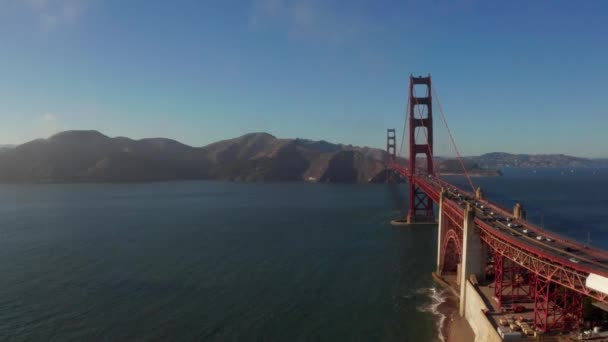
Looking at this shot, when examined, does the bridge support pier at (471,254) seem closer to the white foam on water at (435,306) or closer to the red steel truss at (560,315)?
the white foam on water at (435,306)

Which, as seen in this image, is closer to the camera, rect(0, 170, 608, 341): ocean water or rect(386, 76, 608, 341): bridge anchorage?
rect(386, 76, 608, 341): bridge anchorage

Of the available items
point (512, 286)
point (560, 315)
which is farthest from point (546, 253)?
point (512, 286)

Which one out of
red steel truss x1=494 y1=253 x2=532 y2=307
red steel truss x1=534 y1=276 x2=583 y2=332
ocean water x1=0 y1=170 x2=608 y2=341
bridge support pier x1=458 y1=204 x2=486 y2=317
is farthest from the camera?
bridge support pier x1=458 y1=204 x2=486 y2=317

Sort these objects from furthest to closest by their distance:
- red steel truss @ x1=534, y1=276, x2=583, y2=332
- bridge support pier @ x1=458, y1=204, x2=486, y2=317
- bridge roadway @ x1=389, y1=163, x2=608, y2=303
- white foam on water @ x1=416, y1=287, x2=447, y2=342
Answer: bridge support pier @ x1=458, y1=204, x2=486, y2=317, white foam on water @ x1=416, y1=287, x2=447, y2=342, red steel truss @ x1=534, y1=276, x2=583, y2=332, bridge roadway @ x1=389, y1=163, x2=608, y2=303

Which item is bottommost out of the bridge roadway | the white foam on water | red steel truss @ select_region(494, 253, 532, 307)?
the white foam on water

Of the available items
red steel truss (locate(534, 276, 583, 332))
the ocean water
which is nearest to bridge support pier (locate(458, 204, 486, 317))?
the ocean water

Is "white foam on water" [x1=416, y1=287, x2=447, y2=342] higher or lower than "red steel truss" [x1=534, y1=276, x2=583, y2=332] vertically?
lower

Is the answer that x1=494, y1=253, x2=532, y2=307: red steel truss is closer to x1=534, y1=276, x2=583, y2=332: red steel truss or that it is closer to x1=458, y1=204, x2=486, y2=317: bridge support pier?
x1=458, y1=204, x2=486, y2=317: bridge support pier

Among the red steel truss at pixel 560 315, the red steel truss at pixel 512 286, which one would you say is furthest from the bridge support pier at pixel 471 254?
the red steel truss at pixel 560 315
